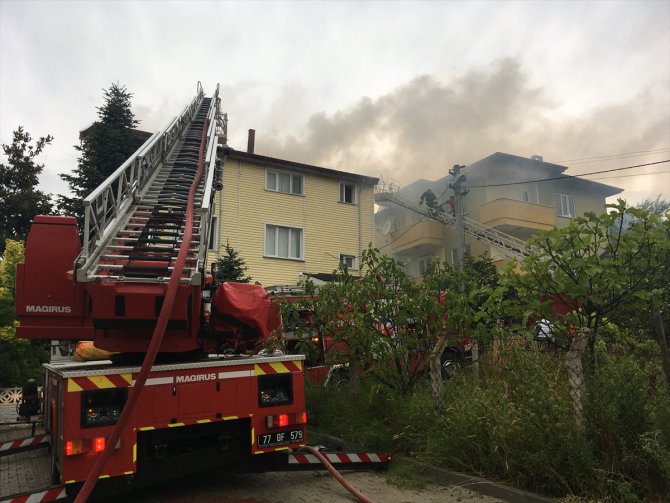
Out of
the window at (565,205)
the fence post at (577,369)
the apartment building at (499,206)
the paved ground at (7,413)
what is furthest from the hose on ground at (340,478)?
the window at (565,205)

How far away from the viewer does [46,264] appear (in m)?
4.96

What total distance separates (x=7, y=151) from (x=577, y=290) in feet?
86.2

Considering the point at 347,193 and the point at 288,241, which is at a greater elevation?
the point at 347,193

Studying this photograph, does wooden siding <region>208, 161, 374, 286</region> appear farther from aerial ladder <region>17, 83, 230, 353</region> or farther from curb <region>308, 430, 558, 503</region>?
curb <region>308, 430, 558, 503</region>

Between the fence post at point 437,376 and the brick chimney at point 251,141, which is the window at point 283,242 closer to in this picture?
the brick chimney at point 251,141

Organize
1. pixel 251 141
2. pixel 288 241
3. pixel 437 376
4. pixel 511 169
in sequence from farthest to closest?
pixel 511 169 < pixel 251 141 < pixel 288 241 < pixel 437 376

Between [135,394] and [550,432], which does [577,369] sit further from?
[135,394]

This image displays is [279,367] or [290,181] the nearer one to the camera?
[279,367]

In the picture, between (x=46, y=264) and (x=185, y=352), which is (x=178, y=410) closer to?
(x=185, y=352)

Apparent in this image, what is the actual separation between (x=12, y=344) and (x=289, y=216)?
1080 centimetres

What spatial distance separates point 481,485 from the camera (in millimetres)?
4883

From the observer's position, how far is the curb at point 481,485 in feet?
14.5

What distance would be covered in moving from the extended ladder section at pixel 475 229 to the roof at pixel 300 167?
17.6 ft

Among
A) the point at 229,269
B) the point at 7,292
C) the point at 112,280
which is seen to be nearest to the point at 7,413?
the point at 7,292
